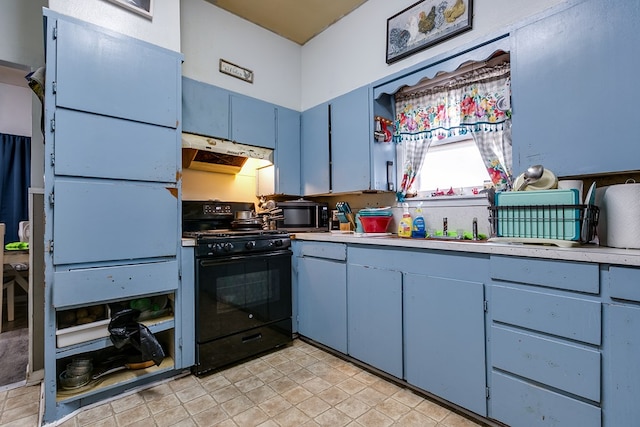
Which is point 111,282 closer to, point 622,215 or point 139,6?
point 139,6

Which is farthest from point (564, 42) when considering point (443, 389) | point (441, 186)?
point (443, 389)

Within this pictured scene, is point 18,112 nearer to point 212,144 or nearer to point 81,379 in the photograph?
point 212,144

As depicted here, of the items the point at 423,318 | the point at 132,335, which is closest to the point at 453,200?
the point at 423,318

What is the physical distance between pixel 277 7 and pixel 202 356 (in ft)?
10.1

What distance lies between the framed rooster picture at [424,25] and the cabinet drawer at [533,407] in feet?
7.19

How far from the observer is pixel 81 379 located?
1.81 m

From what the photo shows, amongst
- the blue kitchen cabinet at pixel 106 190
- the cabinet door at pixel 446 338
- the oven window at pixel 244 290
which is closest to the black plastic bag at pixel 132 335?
the blue kitchen cabinet at pixel 106 190

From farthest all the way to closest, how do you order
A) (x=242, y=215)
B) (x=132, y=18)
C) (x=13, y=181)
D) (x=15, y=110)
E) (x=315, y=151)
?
(x=13, y=181)
(x=15, y=110)
(x=315, y=151)
(x=242, y=215)
(x=132, y=18)

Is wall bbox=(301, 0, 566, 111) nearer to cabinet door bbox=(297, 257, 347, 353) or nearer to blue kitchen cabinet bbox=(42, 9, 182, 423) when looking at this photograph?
blue kitchen cabinet bbox=(42, 9, 182, 423)

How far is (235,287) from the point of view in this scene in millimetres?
2271

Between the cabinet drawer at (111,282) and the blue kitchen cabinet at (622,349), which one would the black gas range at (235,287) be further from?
the blue kitchen cabinet at (622,349)

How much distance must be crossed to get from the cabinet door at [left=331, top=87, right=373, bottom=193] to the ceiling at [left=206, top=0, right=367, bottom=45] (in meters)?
0.85

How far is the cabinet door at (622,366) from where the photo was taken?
1136mm

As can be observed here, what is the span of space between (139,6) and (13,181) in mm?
4206
